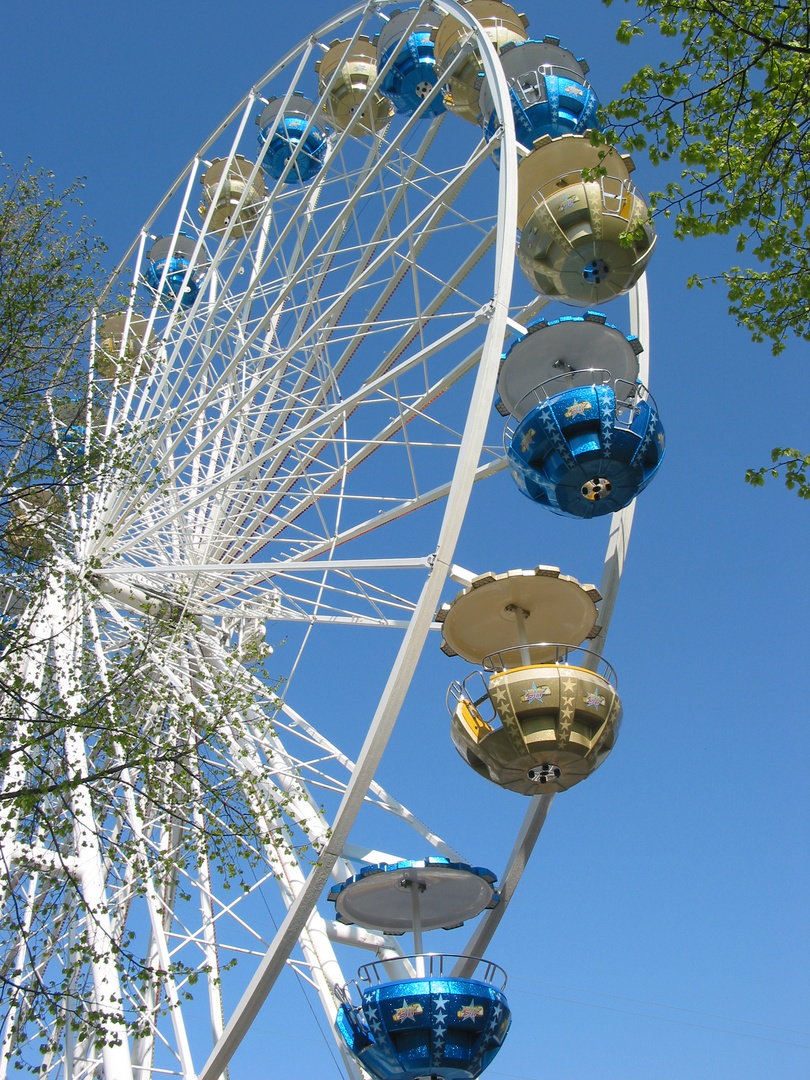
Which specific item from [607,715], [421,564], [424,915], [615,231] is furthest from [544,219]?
[424,915]

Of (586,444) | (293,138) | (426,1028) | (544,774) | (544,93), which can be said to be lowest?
(426,1028)

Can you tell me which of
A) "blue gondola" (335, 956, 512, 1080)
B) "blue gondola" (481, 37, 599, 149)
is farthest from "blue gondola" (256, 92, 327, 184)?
"blue gondola" (335, 956, 512, 1080)

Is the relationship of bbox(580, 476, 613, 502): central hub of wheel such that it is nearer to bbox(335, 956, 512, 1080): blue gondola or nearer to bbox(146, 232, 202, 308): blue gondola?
bbox(335, 956, 512, 1080): blue gondola

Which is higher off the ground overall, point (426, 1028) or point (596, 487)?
point (596, 487)

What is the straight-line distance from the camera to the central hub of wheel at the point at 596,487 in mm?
10141

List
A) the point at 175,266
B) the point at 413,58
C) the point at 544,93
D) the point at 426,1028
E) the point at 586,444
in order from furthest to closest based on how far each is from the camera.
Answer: the point at 175,266, the point at 413,58, the point at 544,93, the point at 586,444, the point at 426,1028

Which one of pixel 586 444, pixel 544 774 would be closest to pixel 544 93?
pixel 586 444

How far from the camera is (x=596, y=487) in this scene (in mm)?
10148

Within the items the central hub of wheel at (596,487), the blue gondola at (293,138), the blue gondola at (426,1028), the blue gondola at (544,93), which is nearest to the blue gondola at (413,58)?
the blue gondola at (544,93)

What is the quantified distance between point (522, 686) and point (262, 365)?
7.09 metres

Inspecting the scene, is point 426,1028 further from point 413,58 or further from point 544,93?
point 413,58

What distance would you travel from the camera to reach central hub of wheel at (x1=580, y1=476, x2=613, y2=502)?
10.1m

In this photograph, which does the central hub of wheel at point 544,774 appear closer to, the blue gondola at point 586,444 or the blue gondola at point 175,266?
the blue gondola at point 586,444

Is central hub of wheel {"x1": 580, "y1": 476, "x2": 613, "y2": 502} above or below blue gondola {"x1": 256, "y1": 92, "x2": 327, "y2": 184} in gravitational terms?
below
